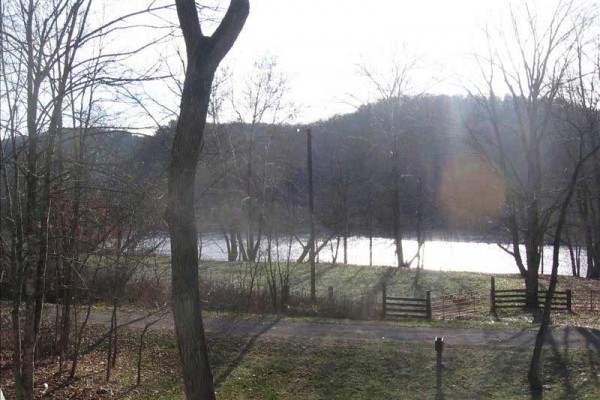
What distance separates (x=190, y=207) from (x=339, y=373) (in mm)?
8923

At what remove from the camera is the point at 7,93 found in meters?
9.16

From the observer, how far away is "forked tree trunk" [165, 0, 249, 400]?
6.56 m

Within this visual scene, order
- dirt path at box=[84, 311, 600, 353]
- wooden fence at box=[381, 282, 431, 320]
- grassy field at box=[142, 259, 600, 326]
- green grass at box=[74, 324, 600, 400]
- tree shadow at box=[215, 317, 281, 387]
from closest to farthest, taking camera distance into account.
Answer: green grass at box=[74, 324, 600, 400], tree shadow at box=[215, 317, 281, 387], dirt path at box=[84, 311, 600, 353], wooden fence at box=[381, 282, 431, 320], grassy field at box=[142, 259, 600, 326]

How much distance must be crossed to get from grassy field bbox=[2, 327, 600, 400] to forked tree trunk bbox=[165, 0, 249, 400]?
24.1 ft

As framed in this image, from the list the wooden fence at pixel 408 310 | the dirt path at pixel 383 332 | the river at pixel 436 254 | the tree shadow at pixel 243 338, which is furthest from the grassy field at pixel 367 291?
the river at pixel 436 254

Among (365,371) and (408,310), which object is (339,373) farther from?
(408,310)

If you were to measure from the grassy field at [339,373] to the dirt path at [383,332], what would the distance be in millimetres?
688

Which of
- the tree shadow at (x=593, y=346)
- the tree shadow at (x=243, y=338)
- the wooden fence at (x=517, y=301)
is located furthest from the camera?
the wooden fence at (x=517, y=301)

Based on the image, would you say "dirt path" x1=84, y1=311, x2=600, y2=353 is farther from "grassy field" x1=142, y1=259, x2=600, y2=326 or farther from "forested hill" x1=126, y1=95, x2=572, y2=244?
"forested hill" x1=126, y1=95, x2=572, y2=244

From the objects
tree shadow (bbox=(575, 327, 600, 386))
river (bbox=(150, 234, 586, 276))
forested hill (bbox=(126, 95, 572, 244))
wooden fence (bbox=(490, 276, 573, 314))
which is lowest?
tree shadow (bbox=(575, 327, 600, 386))

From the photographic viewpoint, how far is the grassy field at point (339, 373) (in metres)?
13.4

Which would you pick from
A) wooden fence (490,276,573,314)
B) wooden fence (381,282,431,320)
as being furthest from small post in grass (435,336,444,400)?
wooden fence (490,276,573,314)

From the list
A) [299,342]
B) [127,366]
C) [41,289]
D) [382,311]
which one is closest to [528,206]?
[382,311]

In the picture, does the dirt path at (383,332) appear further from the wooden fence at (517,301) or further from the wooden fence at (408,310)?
the wooden fence at (517,301)
